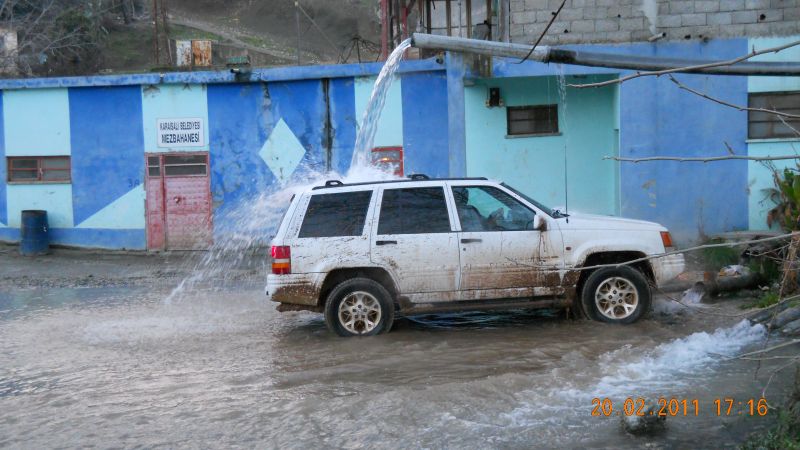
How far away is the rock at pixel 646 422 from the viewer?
17.8ft

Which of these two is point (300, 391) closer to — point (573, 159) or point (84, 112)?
point (573, 159)

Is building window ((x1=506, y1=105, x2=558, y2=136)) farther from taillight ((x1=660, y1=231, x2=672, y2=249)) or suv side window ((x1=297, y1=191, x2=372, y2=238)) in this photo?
suv side window ((x1=297, y1=191, x2=372, y2=238))

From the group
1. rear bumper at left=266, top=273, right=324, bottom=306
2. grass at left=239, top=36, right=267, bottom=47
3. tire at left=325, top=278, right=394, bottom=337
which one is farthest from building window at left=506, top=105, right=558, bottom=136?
grass at left=239, top=36, right=267, bottom=47

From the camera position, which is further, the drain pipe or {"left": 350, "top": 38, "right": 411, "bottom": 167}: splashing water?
{"left": 350, "top": 38, "right": 411, "bottom": 167}: splashing water

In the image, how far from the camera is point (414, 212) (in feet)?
28.8

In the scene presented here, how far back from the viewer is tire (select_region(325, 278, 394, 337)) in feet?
28.2

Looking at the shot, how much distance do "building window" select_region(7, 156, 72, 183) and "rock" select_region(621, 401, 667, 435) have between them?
50.2 feet

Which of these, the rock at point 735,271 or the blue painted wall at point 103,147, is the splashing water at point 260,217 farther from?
the rock at point 735,271

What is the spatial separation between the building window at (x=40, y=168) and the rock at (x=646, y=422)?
15290mm

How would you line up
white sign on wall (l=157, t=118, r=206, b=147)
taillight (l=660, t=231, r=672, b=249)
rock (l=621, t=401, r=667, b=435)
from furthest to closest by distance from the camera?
white sign on wall (l=157, t=118, r=206, b=147), taillight (l=660, t=231, r=672, b=249), rock (l=621, t=401, r=667, b=435)

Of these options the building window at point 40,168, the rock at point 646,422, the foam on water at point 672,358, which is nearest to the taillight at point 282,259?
the foam on water at point 672,358

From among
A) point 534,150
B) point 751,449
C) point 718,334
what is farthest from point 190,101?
point 751,449

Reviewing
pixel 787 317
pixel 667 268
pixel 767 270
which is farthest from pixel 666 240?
pixel 767 270

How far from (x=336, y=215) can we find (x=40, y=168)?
11.6 meters
